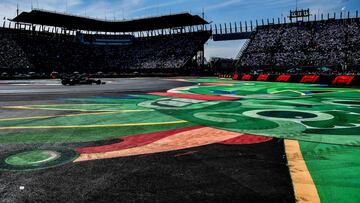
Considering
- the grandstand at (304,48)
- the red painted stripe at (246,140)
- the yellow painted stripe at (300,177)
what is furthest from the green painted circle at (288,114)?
the grandstand at (304,48)

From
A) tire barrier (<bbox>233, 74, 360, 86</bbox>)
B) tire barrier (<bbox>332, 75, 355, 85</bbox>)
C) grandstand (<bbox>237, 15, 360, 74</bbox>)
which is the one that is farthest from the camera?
grandstand (<bbox>237, 15, 360, 74</bbox>)

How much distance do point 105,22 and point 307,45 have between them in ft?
154

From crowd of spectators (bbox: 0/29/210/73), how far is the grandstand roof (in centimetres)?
413

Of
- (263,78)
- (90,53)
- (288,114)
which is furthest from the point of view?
(90,53)

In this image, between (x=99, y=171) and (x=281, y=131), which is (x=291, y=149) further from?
(x=99, y=171)

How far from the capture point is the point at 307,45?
195 feet

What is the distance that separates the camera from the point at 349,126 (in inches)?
303

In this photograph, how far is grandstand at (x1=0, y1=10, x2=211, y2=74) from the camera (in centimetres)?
6644

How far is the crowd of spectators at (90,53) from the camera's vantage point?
65125 millimetres

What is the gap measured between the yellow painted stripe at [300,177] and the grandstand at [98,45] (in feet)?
204

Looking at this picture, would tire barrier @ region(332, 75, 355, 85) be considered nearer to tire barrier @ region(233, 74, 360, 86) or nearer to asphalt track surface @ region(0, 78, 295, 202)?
tire barrier @ region(233, 74, 360, 86)

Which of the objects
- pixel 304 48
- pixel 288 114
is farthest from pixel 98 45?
pixel 288 114

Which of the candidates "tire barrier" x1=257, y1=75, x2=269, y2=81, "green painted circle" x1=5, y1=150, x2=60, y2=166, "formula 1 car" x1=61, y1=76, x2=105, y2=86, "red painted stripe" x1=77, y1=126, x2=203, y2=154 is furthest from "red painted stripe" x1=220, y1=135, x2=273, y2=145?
"tire barrier" x1=257, y1=75, x2=269, y2=81

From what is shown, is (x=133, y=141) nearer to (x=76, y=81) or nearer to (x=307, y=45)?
(x=76, y=81)
